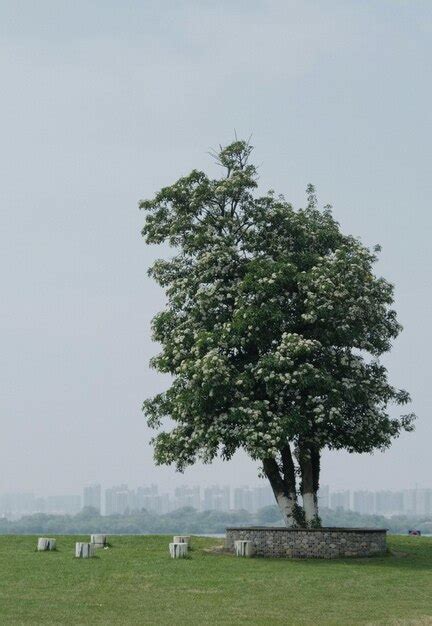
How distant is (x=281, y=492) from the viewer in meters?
A: 54.1

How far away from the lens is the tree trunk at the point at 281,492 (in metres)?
53.5

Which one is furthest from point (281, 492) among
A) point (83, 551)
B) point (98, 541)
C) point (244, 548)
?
point (83, 551)

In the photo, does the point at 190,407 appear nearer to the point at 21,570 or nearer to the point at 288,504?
the point at 288,504

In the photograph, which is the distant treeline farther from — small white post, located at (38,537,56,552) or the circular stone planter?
small white post, located at (38,537,56,552)

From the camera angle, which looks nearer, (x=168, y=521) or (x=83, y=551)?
(x=83, y=551)

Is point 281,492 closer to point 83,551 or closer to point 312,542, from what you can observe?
point 312,542

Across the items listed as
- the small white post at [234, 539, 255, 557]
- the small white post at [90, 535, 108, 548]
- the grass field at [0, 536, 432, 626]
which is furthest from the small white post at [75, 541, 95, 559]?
the small white post at [234, 539, 255, 557]

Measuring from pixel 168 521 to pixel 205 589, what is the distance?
93983 mm

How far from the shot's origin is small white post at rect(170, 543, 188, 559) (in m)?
47.6

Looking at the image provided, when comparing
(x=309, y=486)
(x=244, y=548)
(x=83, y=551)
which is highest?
(x=309, y=486)

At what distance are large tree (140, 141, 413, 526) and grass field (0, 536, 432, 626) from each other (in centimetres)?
553

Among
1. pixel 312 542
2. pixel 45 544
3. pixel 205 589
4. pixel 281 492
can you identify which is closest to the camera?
pixel 205 589

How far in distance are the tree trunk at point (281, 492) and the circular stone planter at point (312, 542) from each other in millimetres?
2998

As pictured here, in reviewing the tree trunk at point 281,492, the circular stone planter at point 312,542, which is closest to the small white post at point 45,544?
the circular stone planter at point 312,542
